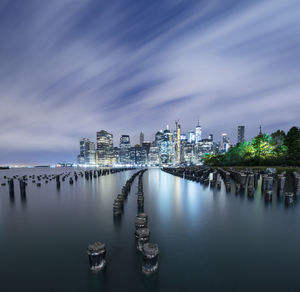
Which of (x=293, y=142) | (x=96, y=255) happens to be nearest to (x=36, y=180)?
(x=96, y=255)

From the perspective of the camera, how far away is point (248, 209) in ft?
33.0

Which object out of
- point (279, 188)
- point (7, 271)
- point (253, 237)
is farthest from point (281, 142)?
point (7, 271)

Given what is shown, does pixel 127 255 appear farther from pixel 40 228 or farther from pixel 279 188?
pixel 279 188

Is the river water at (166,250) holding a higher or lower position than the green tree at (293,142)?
lower

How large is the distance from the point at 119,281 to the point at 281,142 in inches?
2392

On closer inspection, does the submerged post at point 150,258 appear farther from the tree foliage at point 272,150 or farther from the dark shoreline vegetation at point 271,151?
the tree foliage at point 272,150

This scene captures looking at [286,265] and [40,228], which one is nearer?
[286,265]

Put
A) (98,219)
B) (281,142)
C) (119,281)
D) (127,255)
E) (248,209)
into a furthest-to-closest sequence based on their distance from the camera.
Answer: (281,142)
(248,209)
(98,219)
(127,255)
(119,281)

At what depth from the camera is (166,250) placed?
5648 mm

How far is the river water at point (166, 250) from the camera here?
13.6ft

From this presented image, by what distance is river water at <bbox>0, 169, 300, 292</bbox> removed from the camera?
4.14 metres

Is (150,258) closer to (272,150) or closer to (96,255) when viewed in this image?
(96,255)

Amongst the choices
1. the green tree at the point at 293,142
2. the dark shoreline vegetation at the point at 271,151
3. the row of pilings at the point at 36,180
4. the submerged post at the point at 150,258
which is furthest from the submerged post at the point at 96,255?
the green tree at the point at 293,142

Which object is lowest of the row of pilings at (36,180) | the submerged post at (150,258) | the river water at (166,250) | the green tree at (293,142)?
the row of pilings at (36,180)
